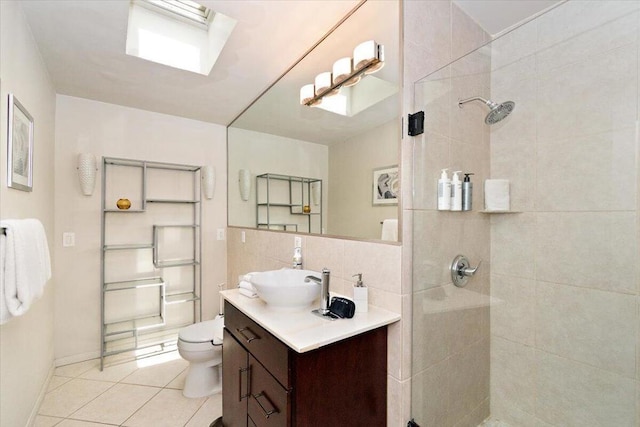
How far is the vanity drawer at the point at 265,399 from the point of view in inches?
42.8

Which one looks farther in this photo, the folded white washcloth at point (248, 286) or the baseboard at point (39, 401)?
the baseboard at point (39, 401)

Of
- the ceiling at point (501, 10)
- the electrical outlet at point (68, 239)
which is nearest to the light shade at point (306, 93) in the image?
the ceiling at point (501, 10)

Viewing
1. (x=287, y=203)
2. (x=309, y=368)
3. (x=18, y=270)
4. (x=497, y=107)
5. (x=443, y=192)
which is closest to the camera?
(x=309, y=368)

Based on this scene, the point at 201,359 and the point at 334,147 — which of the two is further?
the point at 201,359

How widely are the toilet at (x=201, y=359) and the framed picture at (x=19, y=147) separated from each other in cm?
133

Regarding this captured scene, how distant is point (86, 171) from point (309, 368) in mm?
2610

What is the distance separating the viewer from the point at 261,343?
1.25m

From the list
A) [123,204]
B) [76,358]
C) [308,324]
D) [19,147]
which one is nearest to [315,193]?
[308,324]

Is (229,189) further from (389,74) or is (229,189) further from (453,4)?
(453,4)

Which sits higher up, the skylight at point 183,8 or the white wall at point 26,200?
the skylight at point 183,8

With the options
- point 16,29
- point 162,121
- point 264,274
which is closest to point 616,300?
point 264,274

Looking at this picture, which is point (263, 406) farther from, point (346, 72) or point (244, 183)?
point (244, 183)

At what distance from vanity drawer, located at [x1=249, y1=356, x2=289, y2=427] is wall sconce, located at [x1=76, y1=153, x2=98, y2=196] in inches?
89.3

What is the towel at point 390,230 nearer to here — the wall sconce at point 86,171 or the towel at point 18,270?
the towel at point 18,270
